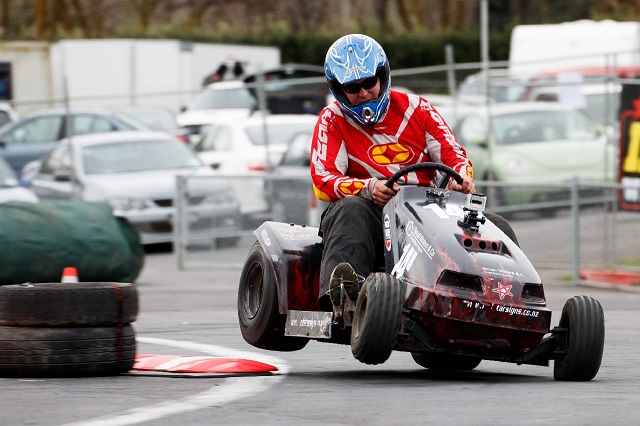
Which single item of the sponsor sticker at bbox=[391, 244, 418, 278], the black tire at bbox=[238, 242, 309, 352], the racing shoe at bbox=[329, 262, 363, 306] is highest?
the sponsor sticker at bbox=[391, 244, 418, 278]

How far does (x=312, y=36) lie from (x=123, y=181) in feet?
107

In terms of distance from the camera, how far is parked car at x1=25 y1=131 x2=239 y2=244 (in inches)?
805

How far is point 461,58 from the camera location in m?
52.6

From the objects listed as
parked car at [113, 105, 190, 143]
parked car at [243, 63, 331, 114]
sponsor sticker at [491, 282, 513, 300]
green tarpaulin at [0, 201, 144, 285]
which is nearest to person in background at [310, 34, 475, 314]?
sponsor sticker at [491, 282, 513, 300]

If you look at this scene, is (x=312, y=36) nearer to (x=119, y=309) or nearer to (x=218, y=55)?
(x=218, y=55)

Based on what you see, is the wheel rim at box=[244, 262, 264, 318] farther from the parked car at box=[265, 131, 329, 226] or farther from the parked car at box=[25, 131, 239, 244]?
the parked car at box=[25, 131, 239, 244]

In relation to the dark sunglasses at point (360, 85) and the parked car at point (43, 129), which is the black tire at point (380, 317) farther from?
the parked car at point (43, 129)

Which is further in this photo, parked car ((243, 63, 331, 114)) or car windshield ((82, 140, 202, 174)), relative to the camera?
parked car ((243, 63, 331, 114))

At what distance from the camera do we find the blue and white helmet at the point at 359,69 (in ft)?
28.7

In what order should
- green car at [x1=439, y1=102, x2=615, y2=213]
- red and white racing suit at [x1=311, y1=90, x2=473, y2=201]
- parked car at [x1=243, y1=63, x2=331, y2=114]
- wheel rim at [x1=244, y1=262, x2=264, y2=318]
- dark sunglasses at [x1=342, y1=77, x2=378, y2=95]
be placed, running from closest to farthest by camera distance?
dark sunglasses at [x1=342, y1=77, x2=378, y2=95]
red and white racing suit at [x1=311, y1=90, x2=473, y2=201]
wheel rim at [x1=244, y1=262, x2=264, y2=318]
green car at [x1=439, y1=102, x2=615, y2=213]
parked car at [x1=243, y1=63, x2=331, y2=114]

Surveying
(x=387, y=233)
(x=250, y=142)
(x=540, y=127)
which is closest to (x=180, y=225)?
(x=250, y=142)

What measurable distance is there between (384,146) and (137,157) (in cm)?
1304

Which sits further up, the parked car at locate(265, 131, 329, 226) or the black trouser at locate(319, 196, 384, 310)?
the black trouser at locate(319, 196, 384, 310)

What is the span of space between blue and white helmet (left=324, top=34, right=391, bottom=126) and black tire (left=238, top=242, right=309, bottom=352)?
1027 millimetres
